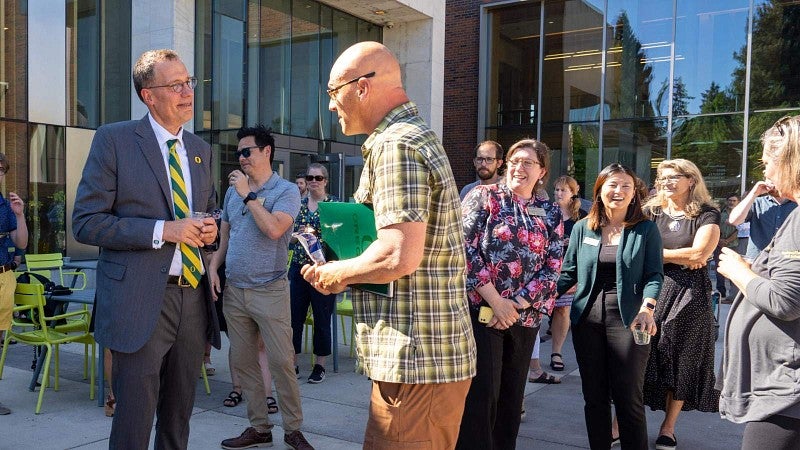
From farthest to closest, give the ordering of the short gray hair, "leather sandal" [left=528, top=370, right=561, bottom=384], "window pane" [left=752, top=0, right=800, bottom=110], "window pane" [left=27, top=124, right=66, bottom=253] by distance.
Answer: "window pane" [left=752, top=0, right=800, bottom=110]
"window pane" [left=27, top=124, right=66, bottom=253]
"leather sandal" [left=528, top=370, right=561, bottom=384]
the short gray hair

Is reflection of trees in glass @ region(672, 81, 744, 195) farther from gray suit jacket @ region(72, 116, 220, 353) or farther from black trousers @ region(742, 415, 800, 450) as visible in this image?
gray suit jacket @ region(72, 116, 220, 353)

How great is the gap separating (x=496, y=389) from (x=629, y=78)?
49.8 feet

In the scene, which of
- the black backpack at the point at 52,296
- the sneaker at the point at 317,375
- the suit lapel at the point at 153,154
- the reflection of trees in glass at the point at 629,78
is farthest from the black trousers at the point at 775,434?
the reflection of trees in glass at the point at 629,78

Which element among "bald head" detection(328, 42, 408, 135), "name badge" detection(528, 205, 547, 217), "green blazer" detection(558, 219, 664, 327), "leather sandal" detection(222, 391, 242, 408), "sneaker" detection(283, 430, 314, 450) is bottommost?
"leather sandal" detection(222, 391, 242, 408)

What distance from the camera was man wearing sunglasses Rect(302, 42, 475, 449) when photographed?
6.46ft

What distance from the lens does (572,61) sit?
1769 centimetres

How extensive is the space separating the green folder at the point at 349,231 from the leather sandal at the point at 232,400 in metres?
3.50

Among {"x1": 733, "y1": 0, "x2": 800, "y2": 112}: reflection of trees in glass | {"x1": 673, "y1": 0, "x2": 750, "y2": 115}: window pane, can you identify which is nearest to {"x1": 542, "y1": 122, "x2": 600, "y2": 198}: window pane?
{"x1": 673, "y1": 0, "x2": 750, "y2": 115}: window pane

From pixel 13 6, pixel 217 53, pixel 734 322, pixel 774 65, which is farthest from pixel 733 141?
pixel 13 6

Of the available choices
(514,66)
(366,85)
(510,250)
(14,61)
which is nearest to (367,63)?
(366,85)

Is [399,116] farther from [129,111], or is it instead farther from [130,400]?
[129,111]

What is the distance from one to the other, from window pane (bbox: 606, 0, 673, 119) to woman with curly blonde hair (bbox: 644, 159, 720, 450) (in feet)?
42.5

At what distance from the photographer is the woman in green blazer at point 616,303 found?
12.6 ft

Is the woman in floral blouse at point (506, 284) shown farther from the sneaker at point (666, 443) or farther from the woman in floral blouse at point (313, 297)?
the woman in floral blouse at point (313, 297)
